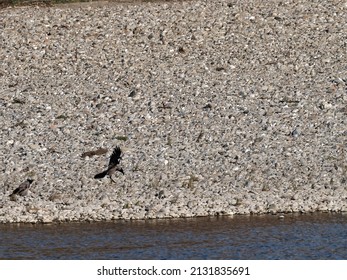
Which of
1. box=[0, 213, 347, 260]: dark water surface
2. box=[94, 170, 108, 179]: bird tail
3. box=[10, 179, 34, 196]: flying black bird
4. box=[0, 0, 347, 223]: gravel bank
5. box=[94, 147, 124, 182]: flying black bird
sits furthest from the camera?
box=[94, 170, 108, 179]: bird tail

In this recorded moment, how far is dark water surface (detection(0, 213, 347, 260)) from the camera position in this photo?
56.3ft

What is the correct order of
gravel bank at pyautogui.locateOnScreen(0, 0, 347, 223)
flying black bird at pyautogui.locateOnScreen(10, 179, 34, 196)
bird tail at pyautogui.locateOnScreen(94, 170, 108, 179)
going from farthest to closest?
bird tail at pyautogui.locateOnScreen(94, 170, 108, 179), flying black bird at pyautogui.locateOnScreen(10, 179, 34, 196), gravel bank at pyautogui.locateOnScreen(0, 0, 347, 223)

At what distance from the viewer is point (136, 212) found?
19516 mm

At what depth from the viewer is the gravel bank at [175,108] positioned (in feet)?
66.5

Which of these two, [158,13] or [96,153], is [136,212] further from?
[158,13]

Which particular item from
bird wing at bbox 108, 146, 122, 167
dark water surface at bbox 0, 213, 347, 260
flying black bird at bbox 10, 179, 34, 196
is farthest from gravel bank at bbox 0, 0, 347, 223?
dark water surface at bbox 0, 213, 347, 260

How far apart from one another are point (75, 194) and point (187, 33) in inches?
374

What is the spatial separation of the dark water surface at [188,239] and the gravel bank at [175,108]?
513 mm

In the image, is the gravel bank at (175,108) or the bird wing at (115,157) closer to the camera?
the gravel bank at (175,108)

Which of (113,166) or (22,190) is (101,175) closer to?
(113,166)

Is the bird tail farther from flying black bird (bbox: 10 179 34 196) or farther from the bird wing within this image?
flying black bird (bbox: 10 179 34 196)

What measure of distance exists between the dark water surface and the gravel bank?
1.68 ft

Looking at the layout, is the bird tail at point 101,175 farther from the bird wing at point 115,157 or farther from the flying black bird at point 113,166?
the bird wing at point 115,157

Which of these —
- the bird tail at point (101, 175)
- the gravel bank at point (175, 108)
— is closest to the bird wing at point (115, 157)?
the bird tail at point (101, 175)
